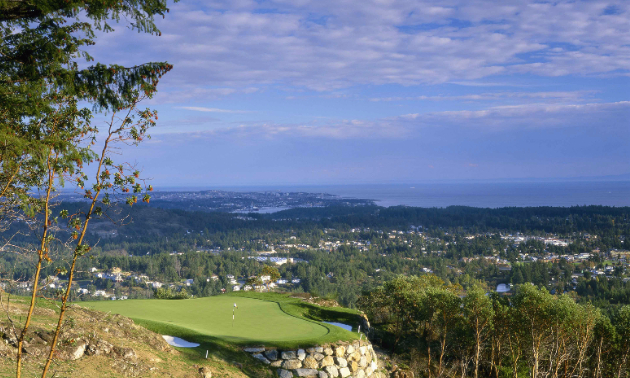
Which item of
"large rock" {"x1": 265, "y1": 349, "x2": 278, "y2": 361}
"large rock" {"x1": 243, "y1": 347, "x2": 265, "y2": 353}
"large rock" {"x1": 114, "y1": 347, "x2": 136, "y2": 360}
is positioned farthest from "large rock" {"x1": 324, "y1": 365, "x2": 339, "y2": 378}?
"large rock" {"x1": 114, "y1": 347, "x2": 136, "y2": 360}

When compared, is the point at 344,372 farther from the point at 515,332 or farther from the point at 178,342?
the point at 515,332

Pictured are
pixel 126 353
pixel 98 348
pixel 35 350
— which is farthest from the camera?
pixel 126 353

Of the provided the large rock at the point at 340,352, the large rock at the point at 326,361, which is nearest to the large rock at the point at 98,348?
the large rock at the point at 326,361

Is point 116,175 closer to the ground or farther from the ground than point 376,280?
farther from the ground

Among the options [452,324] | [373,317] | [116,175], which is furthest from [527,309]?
[116,175]

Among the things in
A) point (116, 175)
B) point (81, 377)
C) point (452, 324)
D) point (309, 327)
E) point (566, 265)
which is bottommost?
point (566, 265)

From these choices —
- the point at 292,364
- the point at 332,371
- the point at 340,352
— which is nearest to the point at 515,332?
the point at 340,352

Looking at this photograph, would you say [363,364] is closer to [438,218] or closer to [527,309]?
[527,309]
